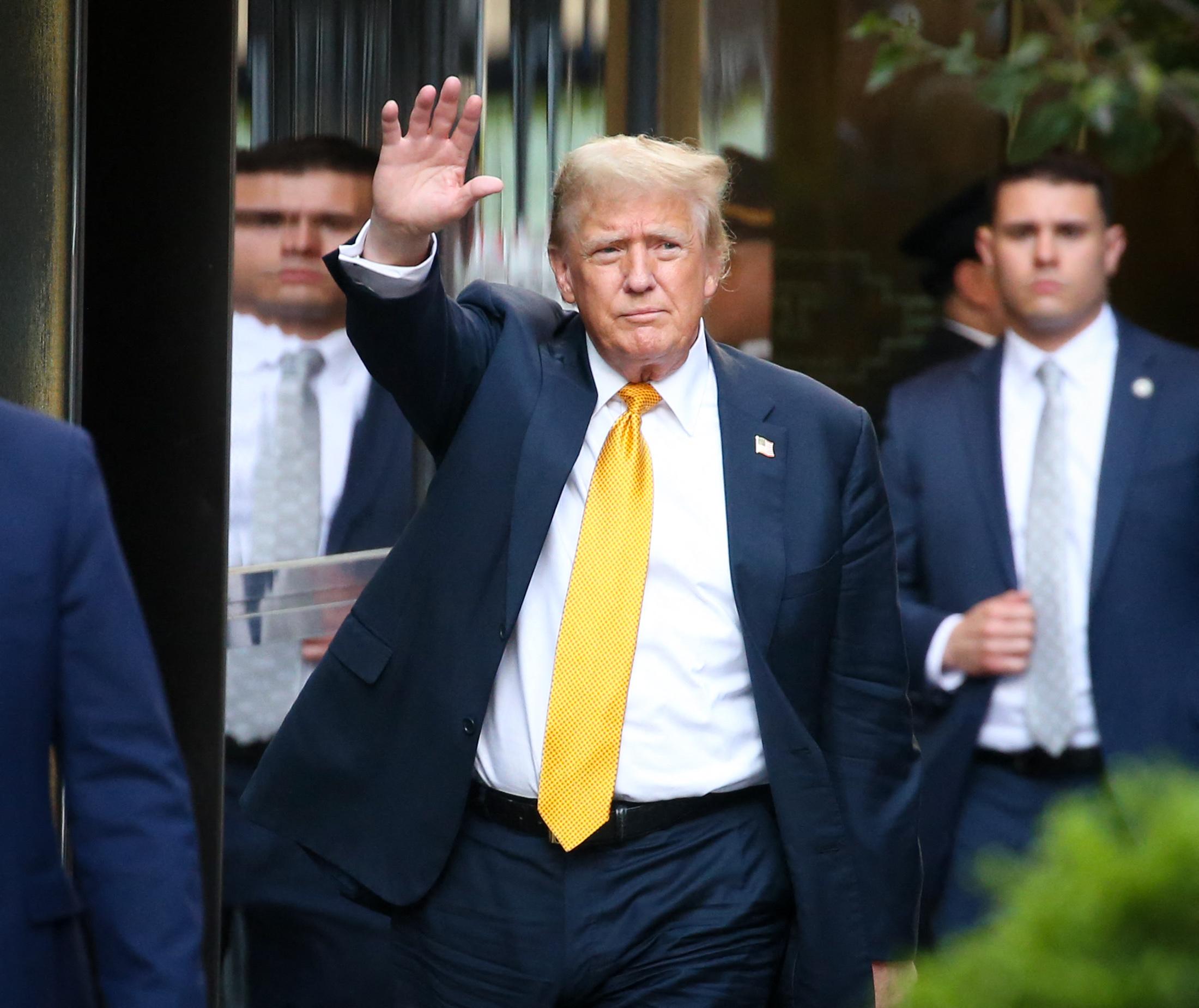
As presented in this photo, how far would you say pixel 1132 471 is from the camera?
14.7 feet

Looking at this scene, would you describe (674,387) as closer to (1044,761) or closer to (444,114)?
(444,114)

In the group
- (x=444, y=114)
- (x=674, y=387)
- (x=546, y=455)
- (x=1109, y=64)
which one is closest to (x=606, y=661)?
(x=546, y=455)

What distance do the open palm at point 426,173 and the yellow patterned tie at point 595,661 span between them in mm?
558

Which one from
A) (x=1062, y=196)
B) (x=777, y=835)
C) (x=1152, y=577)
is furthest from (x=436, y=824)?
(x=1062, y=196)

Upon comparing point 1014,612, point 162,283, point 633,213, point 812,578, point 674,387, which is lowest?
point 1014,612

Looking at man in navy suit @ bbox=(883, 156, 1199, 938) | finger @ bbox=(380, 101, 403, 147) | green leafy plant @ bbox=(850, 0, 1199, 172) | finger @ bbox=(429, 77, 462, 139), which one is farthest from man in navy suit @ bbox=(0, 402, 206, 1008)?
man in navy suit @ bbox=(883, 156, 1199, 938)

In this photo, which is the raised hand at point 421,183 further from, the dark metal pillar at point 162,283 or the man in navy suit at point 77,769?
the dark metal pillar at point 162,283

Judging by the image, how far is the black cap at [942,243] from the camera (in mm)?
4742

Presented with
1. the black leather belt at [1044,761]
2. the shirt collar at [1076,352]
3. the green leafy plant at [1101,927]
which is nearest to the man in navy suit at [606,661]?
the black leather belt at [1044,761]

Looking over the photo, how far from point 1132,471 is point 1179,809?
365 cm

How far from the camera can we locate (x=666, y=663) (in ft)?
10.1

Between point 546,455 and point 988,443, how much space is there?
1.87 meters

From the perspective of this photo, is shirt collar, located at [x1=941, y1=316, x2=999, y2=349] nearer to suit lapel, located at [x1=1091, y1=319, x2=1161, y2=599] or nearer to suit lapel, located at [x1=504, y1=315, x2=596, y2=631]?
suit lapel, located at [x1=1091, y1=319, x2=1161, y2=599]

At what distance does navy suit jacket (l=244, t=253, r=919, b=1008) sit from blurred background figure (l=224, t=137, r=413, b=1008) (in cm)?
109
